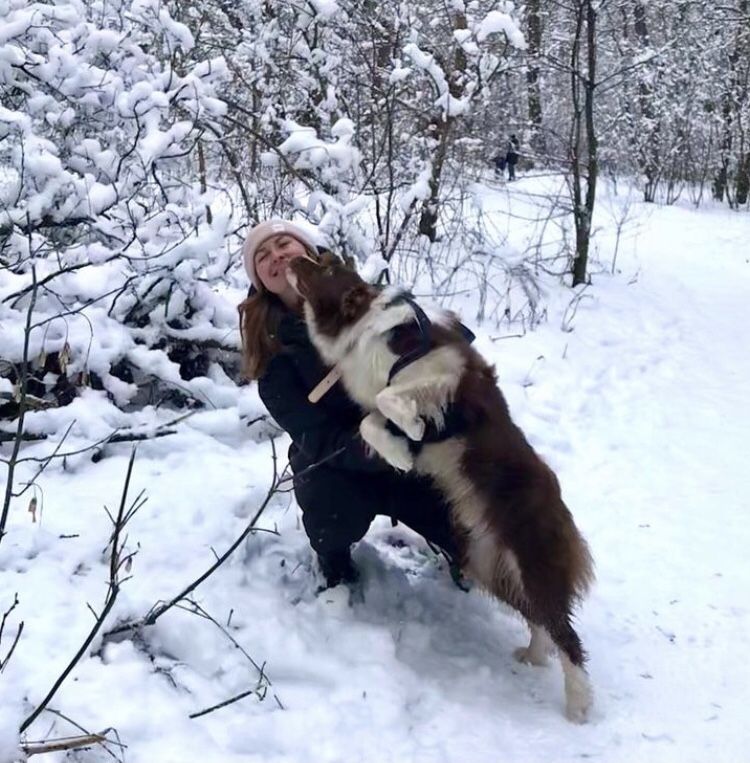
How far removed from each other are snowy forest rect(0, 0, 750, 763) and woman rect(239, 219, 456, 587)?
0.79ft

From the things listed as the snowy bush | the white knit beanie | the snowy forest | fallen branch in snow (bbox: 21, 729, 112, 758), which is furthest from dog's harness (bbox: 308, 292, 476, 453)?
the snowy bush

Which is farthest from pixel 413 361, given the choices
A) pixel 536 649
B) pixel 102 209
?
pixel 102 209

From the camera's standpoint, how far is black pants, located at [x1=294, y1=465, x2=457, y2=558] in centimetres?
270

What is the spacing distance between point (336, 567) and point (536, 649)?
0.73m

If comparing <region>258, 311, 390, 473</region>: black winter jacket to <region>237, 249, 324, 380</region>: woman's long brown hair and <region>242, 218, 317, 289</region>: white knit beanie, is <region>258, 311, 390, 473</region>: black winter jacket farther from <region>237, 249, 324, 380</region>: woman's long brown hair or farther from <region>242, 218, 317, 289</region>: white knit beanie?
<region>242, 218, 317, 289</region>: white knit beanie

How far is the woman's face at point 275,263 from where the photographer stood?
2865mm

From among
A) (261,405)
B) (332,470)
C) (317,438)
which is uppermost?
(317,438)

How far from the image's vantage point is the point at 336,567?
9.20ft

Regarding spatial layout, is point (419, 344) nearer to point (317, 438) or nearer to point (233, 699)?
point (317, 438)

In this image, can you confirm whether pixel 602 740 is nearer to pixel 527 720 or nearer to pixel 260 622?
pixel 527 720

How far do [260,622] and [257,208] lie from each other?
3.96m

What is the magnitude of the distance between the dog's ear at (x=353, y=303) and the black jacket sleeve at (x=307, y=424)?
0.28 m

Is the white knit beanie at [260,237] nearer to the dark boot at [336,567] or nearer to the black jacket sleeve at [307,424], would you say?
the black jacket sleeve at [307,424]

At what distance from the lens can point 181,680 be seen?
2230 millimetres
